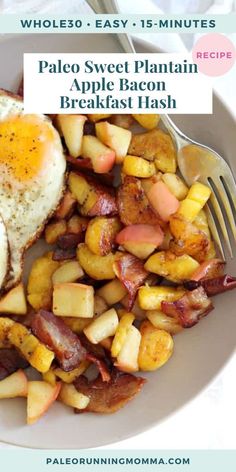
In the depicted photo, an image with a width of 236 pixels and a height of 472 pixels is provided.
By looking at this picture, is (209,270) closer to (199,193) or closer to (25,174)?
(199,193)

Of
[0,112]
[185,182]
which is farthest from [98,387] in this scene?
[0,112]

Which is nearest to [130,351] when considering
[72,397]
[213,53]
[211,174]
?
[72,397]

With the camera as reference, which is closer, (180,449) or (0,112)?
(0,112)

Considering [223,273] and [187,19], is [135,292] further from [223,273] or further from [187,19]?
[187,19]

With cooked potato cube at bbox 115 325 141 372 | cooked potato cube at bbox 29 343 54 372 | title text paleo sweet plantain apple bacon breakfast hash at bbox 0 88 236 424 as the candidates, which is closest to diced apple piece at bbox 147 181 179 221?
title text paleo sweet plantain apple bacon breakfast hash at bbox 0 88 236 424

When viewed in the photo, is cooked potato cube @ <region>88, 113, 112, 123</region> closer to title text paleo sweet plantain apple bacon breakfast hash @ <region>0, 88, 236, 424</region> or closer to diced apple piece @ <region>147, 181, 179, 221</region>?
title text paleo sweet plantain apple bacon breakfast hash @ <region>0, 88, 236, 424</region>

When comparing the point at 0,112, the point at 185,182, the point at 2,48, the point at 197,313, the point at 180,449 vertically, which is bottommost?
the point at 180,449

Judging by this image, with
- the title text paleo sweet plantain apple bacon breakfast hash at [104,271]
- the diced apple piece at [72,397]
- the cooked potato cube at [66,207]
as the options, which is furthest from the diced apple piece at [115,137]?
the diced apple piece at [72,397]
